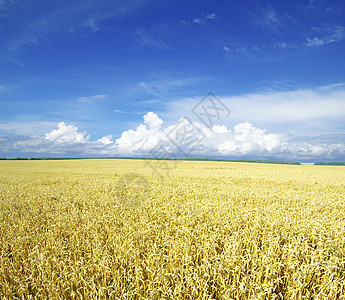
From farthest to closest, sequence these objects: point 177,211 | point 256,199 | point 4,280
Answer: point 256,199 → point 177,211 → point 4,280

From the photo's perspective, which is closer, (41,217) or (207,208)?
(41,217)

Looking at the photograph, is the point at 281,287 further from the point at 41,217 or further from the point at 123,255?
the point at 41,217

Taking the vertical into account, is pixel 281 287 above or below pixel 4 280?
below

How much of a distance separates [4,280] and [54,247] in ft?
3.08

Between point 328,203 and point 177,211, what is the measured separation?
290 inches

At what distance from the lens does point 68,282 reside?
324cm

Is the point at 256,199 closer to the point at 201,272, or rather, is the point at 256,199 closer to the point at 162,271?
the point at 201,272

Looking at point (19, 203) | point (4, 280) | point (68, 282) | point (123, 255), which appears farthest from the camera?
point (19, 203)

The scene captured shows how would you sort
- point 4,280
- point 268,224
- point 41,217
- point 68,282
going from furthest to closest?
point 41,217 → point 268,224 → point 4,280 → point 68,282

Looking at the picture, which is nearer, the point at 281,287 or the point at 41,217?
the point at 281,287

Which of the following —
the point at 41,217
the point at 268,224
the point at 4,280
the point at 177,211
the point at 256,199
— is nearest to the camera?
the point at 4,280

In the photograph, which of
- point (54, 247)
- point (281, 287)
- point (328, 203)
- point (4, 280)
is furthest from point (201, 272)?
point (328, 203)

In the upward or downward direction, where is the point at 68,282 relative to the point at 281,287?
upward

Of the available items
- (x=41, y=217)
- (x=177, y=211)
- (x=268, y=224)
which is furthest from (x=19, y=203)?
(x=268, y=224)
